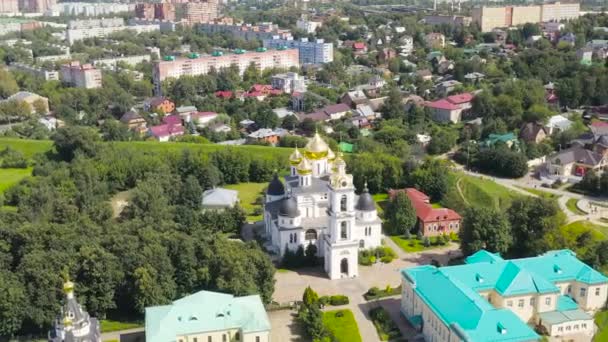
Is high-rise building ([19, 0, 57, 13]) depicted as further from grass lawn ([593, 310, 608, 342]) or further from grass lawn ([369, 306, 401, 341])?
grass lawn ([593, 310, 608, 342])

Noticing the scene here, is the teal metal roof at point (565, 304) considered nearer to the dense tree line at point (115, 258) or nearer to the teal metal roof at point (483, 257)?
the teal metal roof at point (483, 257)

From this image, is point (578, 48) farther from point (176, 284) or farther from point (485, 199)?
point (176, 284)

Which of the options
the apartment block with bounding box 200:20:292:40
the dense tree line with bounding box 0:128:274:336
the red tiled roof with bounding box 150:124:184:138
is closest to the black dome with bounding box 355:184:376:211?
the dense tree line with bounding box 0:128:274:336

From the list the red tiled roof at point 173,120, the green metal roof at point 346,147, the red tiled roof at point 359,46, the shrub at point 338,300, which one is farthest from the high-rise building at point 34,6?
the shrub at point 338,300

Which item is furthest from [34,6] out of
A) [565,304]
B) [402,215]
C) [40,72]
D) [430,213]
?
[565,304]

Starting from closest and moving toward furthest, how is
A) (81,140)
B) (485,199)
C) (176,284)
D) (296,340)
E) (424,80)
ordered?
(296,340), (176,284), (485,199), (81,140), (424,80)

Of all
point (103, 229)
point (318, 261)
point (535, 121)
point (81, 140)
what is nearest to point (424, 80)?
point (535, 121)

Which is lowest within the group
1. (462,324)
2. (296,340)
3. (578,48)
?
(296,340)
